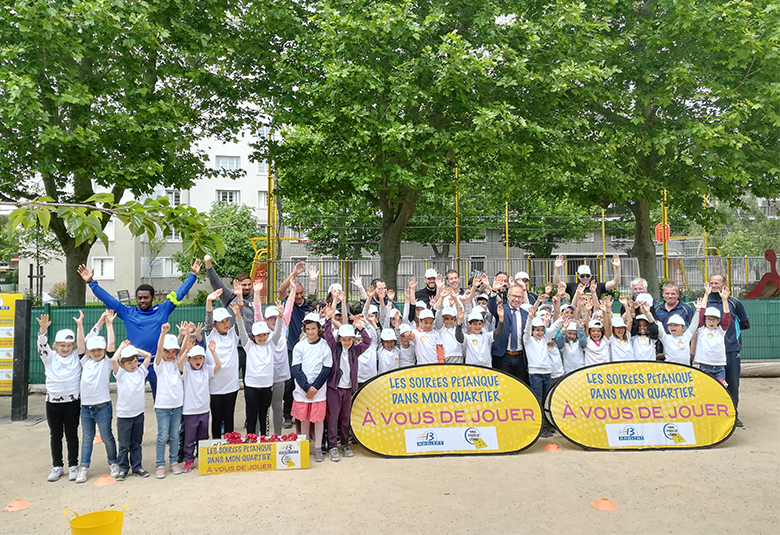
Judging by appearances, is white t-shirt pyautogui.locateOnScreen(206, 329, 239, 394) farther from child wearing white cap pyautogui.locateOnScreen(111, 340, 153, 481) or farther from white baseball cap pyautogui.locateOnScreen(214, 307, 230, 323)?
child wearing white cap pyautogui.locateOnScreen(111, 340, 153, 481)

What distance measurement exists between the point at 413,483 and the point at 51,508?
3452 millimetres

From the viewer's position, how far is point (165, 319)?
23.1ft

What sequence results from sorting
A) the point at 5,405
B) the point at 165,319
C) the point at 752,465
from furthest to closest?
1. the point at 5,405
2. the point at 165,319
3. the point at 752,465

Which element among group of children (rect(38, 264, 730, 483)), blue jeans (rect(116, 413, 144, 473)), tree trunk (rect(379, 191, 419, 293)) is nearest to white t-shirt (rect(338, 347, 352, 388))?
group of children (rect(38, 264, 730, 483))

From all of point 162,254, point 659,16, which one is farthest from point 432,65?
→ point 162,254

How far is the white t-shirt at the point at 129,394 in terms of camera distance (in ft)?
20.2

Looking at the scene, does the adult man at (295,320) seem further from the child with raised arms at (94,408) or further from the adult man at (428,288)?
the child with raised arms at (94,408)

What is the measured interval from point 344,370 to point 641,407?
3.69 metres

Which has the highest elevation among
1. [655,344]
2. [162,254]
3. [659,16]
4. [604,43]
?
[659,16]

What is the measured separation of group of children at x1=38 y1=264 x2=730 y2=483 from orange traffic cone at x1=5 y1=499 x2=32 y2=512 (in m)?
0.68

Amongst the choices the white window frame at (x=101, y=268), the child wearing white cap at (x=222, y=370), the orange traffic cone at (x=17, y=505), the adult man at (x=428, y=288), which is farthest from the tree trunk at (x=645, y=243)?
the white window frame at (x=101, y=268)

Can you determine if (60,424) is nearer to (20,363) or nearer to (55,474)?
(55,474)

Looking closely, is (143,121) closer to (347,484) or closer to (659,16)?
(347,484)

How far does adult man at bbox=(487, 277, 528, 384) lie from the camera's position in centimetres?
780
